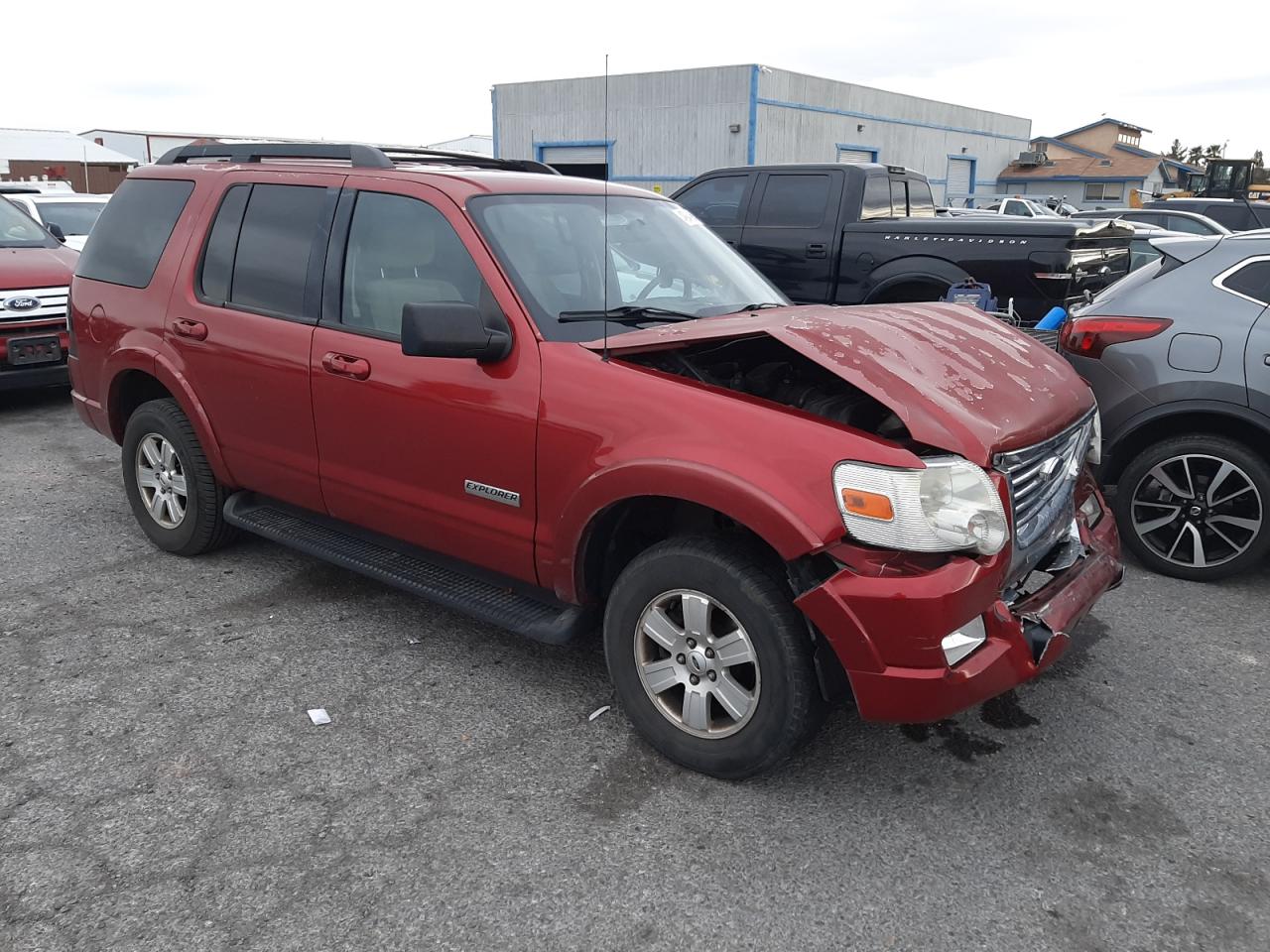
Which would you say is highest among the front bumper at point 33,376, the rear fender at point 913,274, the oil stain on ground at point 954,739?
the rear fender at point 913,274

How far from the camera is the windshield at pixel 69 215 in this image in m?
12.5

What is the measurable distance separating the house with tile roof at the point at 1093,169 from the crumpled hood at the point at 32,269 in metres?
44.0

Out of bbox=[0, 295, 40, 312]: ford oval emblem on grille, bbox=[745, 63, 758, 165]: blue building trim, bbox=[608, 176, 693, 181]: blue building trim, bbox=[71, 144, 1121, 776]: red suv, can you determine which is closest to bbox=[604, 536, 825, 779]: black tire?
bbox=[71, 144, 1121, 776]: red suv

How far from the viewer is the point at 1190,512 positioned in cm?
488

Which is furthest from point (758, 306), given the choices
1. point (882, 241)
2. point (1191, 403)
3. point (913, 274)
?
point (882, 241)

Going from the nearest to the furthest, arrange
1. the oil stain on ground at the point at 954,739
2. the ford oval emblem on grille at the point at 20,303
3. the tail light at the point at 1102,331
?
the oil stain on ground at the point at 954,739, the tail light at the point at 1102,331, the ford oval emblem on grille at the point at 20,303

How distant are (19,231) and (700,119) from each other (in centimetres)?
2233

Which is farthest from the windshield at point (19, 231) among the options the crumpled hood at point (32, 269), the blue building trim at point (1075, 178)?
the blue building trim at point (1075, 178)

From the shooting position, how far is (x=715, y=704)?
319 cm

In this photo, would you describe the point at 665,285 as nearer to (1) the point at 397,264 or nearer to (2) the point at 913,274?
(1) the point at 397,264

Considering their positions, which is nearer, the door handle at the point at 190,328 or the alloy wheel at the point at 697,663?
the alloy wheel at the point at 697,663

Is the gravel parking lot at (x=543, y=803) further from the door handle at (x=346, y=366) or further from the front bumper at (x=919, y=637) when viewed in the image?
the door handle at (x=346, y=366)

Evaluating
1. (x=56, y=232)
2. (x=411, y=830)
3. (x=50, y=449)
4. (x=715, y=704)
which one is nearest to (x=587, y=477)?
(x=715, y=704)

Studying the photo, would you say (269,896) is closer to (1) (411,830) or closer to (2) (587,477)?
(1) (411,830)
